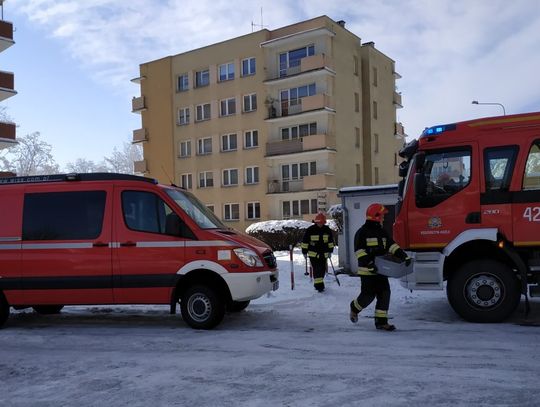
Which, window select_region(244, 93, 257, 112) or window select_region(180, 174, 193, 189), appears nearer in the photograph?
window select_region(244, 93, 257, 112)

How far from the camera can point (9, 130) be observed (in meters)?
27.0

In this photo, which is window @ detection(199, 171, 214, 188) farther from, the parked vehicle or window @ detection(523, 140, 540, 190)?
window @ detection(523, 140, 540, 190)

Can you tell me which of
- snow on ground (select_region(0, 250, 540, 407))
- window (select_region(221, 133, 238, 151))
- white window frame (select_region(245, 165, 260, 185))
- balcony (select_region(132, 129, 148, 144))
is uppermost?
balcony (select_region(132, 129, 148, 144))

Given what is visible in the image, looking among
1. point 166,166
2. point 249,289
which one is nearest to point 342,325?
point 249,289

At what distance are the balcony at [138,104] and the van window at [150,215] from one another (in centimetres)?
3888

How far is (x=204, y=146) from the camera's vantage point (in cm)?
4231

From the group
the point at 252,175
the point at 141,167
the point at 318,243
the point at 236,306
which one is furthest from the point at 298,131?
the point at 236,306

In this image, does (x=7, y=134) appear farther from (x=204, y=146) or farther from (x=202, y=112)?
(x=202, y=112)

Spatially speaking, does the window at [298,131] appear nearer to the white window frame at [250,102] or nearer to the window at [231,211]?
the white window frame at [250,102]

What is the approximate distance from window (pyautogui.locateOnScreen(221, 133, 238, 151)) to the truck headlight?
107 ft

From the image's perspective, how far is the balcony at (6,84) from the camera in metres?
27.0

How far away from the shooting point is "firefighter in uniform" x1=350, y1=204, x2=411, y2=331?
7.90 meters

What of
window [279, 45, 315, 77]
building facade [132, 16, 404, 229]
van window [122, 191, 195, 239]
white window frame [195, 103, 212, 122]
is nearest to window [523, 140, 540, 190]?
van window [122, 191, 195, 239]

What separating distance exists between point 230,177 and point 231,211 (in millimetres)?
2591
